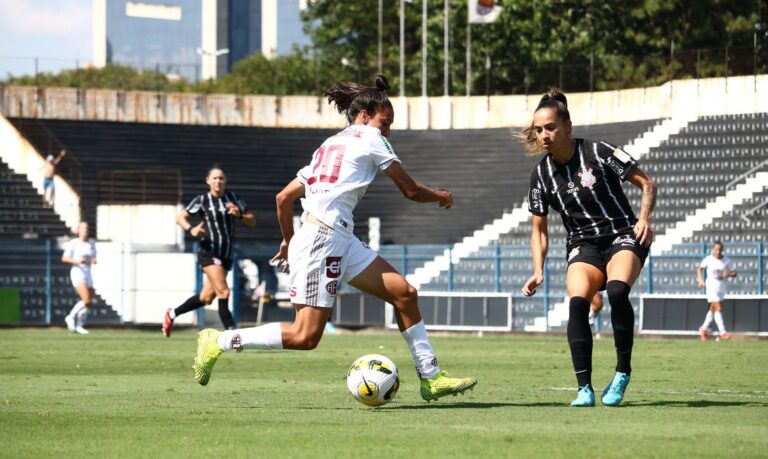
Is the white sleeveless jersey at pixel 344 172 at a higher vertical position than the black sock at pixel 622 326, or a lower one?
higher

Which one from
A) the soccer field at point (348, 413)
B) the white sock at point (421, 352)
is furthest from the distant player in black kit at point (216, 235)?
the white sock at point (421, 352)

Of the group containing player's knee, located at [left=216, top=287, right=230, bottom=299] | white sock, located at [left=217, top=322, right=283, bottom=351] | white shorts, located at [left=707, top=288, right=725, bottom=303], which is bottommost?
white shorts, located at [left=707, top=288, right=725, bottom=303]

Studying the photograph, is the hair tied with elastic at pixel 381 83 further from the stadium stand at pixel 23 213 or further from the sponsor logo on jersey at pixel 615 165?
the stadium stand at pixel 23 213

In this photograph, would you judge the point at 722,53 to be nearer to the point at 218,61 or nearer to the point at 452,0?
the point at 452,0

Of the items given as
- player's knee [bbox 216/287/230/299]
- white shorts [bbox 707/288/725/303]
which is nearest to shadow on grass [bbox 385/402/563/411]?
player's knee [bbox 216/287/230/299]

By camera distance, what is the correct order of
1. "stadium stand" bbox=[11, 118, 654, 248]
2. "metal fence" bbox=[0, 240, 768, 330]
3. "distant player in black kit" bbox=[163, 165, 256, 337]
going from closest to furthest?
"distant player in black kit" bbox=[163, 165, 256, 337]
"metal fence" bbox=[0, 240, 768, 330]
"stadium stand" bbox=[11, 118, 654, 248]

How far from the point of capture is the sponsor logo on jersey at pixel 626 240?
9399 mm

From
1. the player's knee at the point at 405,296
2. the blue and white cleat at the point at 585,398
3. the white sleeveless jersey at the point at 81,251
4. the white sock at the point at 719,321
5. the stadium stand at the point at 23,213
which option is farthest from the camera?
the stadium stand at the point at 23,213

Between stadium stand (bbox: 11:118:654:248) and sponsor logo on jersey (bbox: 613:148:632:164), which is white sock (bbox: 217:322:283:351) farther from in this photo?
stadium stand (bbox: 11:118:654:248)

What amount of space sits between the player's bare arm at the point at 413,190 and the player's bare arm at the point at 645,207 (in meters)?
1.24

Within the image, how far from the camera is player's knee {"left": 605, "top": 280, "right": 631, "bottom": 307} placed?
9180mm

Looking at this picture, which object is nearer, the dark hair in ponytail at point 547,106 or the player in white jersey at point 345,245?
the player in white jersey at point 345,245

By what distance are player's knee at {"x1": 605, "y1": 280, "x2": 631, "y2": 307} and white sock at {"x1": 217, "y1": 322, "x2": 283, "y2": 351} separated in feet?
7.18

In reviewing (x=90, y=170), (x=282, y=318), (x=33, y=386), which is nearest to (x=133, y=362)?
(x=33, y=386)
